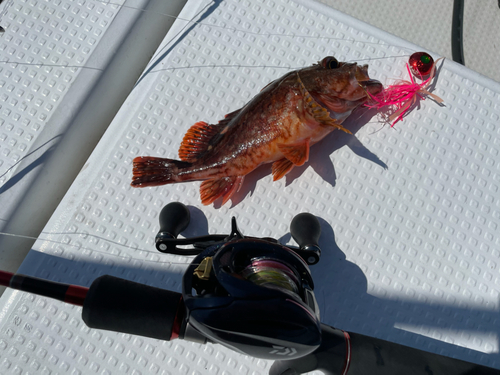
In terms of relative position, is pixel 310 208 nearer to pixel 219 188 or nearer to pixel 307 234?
pixel 307 234

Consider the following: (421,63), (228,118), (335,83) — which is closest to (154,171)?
(228,118)

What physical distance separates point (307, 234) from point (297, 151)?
35 cm

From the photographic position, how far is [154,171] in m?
1.64

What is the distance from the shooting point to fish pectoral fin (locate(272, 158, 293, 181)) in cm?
165

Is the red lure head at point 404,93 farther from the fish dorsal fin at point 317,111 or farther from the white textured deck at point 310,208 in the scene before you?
the fish dorsal fin at point 317,111

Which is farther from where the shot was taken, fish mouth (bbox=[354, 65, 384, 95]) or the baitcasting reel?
fish mouth (bbox=[354, 65, 384, 95])

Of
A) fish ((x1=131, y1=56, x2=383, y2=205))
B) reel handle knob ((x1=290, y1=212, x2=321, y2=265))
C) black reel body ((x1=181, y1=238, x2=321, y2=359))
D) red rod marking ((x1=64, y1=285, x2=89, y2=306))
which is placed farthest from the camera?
fish ((x1=131, y1=56, x2=383, y2=205))

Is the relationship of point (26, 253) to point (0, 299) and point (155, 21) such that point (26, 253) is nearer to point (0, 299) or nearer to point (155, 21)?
point (0, 299)

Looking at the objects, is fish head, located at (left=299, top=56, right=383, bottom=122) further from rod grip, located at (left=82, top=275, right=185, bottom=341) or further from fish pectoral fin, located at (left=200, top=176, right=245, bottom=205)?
rod grip, located at (left=82, top=275, right=185, bottom=341)

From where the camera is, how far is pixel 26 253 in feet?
5.63

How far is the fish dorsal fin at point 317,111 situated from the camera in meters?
1.55

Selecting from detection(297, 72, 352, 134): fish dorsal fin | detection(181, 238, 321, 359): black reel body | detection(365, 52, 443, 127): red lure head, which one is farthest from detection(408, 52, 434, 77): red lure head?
detection(181, 238, 321, 359): black reel body

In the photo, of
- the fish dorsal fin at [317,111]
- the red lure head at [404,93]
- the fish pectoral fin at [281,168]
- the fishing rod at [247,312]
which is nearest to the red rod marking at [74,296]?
the fishing rod at [247,312]

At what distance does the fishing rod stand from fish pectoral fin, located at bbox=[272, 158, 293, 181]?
40 centimetres
